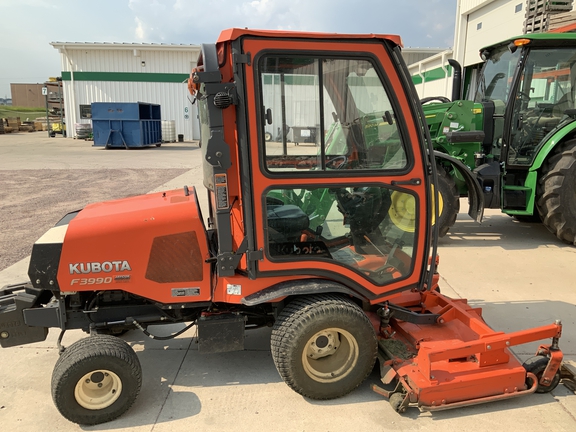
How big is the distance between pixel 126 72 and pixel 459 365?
79.6 ft

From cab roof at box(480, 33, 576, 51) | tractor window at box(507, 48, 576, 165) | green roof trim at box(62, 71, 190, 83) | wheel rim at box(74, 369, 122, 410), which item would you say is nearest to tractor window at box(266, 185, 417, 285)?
wheel rim at box(74, 369, 122, 410)

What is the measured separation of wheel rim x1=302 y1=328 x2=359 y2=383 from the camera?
2.84 m

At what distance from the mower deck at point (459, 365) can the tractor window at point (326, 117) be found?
1.09m

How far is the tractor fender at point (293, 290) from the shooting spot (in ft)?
8.97

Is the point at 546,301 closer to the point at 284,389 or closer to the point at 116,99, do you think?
the point at 284,389

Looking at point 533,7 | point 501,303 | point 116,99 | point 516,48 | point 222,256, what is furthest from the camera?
point 116,99

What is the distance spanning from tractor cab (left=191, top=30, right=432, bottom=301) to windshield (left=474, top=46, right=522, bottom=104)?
421 centimetres

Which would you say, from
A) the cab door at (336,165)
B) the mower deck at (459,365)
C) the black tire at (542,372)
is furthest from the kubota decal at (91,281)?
the black tire at (542,372)

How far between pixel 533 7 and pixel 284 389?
32.7ft

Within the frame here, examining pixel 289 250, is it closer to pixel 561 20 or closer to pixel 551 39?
pixel 551 39

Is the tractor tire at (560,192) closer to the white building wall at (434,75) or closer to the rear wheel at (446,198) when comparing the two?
the rear wheel at (446,198)

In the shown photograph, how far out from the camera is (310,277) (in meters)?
2.86

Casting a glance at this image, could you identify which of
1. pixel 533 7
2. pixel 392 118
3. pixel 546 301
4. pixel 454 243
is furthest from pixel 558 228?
pixel 533 7

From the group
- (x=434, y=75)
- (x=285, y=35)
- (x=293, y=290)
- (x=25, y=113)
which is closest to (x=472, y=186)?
(x=293, y=290)
